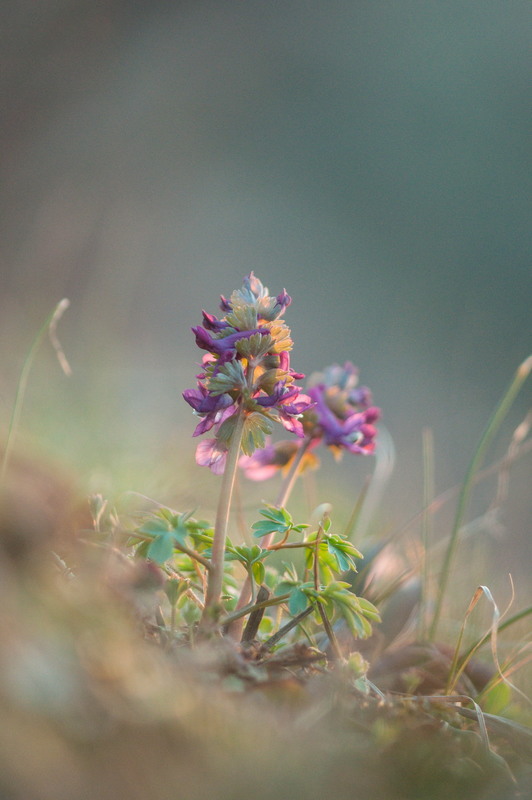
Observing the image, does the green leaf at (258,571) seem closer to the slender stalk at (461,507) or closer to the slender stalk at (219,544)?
the slender stalk at (219,544)

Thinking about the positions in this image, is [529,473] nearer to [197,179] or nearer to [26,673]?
[26,673]

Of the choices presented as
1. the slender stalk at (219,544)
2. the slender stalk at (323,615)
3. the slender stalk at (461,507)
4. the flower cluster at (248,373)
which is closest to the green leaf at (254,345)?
the flower cluster at (248,373)

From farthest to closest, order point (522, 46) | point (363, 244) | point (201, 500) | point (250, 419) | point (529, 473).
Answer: point (522, 46), point (363, 244), point (529, 473), point (201, 500), point (250, 419)

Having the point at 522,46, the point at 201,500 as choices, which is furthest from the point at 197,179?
the point at 201,500

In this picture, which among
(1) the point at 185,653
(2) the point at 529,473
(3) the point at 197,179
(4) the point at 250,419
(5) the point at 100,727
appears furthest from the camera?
(3) the point at 197,179

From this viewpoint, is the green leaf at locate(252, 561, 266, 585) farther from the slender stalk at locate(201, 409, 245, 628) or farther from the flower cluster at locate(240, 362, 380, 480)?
the flower cluster at locate(240, 362, 380, 480)

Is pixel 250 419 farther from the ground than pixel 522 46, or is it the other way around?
pixel 522 46

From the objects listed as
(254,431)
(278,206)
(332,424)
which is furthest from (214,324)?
(278,206)
